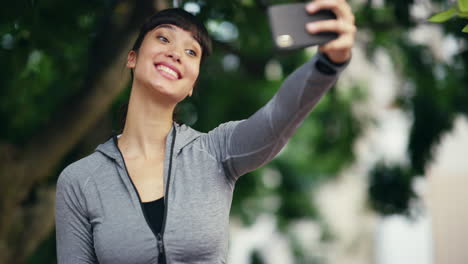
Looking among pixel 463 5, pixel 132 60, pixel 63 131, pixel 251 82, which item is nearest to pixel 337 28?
pixel 463 5

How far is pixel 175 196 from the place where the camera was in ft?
7.23

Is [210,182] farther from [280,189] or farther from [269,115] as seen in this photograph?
[280,189]

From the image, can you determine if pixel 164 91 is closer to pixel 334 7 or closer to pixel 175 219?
pixel 175 219

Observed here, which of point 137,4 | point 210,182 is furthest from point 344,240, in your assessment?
point 210,182

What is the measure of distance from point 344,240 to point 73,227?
17939mm

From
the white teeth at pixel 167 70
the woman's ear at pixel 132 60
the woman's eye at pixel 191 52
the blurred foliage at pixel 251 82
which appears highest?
the blurred foliage at pixel 251 82

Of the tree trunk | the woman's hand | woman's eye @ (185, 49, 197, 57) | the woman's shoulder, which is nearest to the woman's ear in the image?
woman's eye @ (185, 49, 197, 57)

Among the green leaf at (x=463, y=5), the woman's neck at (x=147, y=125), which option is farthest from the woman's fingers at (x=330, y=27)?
the woman's neck at (x=147, y=125)

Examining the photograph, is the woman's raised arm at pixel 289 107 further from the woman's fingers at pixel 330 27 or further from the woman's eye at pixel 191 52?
the woman's eye at pixel 191 52

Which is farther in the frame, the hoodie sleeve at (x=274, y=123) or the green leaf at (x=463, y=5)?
the green leaf at (x=463, y=5)

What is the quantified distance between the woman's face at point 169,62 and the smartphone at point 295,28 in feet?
1.83

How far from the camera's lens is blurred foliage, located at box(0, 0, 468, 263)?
5.00 m

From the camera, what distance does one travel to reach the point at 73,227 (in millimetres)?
2250

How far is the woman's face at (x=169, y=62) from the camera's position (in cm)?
232
